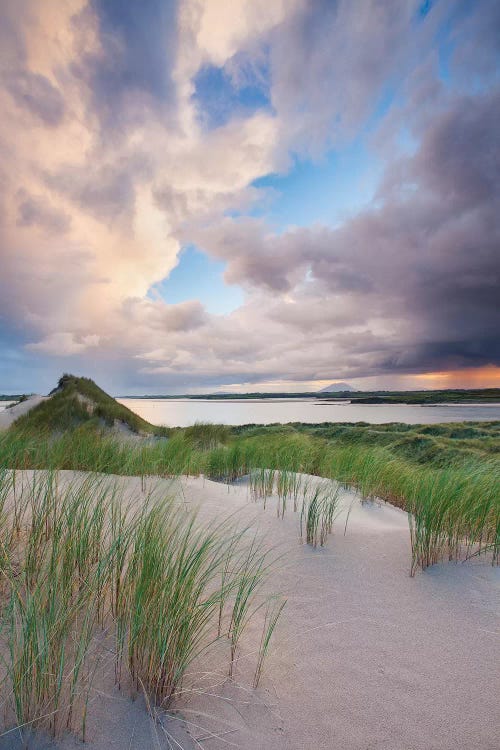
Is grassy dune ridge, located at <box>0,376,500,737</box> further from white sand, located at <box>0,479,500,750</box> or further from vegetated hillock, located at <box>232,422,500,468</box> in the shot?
vegetated hillock, located at <box>232,422,500,468</box>

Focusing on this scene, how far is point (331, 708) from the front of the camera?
4.94 ft

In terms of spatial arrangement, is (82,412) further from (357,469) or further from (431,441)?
(431,441)

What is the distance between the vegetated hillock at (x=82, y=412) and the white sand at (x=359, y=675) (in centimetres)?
991

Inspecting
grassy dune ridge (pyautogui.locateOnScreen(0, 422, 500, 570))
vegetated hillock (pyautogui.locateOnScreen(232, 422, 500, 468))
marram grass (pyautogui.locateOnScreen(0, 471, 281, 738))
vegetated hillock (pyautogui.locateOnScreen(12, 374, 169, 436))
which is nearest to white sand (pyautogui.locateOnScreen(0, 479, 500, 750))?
marram grass (pyautogui.locateOnScreen(0, 471, 281, 738))

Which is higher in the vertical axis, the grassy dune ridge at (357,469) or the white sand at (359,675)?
the grassy dune ridge at (357,469)

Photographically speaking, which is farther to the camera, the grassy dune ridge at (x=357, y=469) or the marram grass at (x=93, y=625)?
the grassy dune ridge at (x=357, y=469)

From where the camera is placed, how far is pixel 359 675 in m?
1.68

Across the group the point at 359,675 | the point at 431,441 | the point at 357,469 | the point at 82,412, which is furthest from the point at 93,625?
the point at 431,441

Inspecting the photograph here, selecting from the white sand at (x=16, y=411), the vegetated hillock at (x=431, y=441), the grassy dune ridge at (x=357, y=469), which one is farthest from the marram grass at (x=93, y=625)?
the white sand at (x=16, y=411)

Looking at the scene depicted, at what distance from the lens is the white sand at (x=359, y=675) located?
4.43 feet

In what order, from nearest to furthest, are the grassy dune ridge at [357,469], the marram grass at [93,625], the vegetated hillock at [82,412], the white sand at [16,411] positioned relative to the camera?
the marram grass at [93,625]
the grassy dune ridge at [357,469]
the vegetated hillock at [82,412]
the white sand at [16,411]

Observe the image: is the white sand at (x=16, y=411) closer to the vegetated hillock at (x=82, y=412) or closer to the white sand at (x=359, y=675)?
the vegetated hillock at (x=82, y=412)

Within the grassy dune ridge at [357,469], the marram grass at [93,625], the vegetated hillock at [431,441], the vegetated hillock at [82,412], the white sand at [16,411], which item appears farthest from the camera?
the white sand at [16,411]

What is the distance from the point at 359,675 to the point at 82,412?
12.3m
